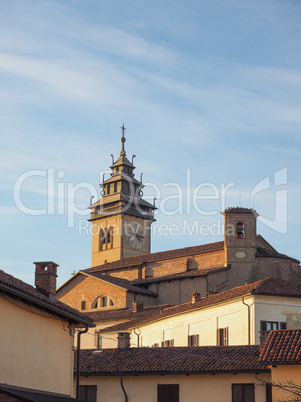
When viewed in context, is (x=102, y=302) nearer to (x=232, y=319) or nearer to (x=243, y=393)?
(x=232, y=319)

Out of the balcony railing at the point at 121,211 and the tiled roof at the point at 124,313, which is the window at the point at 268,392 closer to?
the tiled roof at the point at 124,313

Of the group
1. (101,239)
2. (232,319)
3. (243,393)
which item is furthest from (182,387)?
(101,239)

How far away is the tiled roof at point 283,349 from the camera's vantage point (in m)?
26.0

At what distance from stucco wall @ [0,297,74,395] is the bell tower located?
66.2m

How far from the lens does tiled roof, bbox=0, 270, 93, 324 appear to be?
815 inches

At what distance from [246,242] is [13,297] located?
4244cm

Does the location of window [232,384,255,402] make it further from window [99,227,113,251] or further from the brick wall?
window [99,227,113,251]

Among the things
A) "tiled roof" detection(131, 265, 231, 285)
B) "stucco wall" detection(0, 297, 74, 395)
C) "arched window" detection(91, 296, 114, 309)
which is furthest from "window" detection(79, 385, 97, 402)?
"arched window" detection(91, 296, 114, 309)

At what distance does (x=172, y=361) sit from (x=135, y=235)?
206 feet

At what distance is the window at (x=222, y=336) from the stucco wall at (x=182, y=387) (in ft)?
36.9

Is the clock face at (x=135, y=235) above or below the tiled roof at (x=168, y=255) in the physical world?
above

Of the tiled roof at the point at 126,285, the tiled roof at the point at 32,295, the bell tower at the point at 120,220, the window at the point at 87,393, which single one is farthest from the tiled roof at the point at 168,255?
the tiled roof at the point at 32,295

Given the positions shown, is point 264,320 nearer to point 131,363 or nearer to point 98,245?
point 131,363

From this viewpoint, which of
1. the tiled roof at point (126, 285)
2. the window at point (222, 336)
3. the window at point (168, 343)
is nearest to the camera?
the window at point (222, 336)
